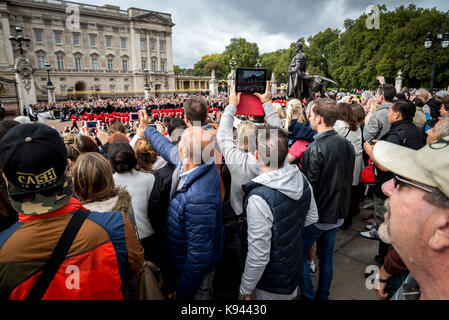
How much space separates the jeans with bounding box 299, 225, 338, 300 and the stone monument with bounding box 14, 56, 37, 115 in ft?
86.1

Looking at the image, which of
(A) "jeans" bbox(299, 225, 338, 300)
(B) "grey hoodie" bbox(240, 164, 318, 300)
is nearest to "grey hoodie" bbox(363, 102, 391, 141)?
(A) "jeans" bbox(299, 225, 338, 300)

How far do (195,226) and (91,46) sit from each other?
66.0m

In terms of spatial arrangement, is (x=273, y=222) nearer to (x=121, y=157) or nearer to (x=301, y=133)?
(x=121, y=157)

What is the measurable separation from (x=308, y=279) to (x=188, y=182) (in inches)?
68.6

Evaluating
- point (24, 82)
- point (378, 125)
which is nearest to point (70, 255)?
point (378, 125)

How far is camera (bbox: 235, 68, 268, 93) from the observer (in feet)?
8.09

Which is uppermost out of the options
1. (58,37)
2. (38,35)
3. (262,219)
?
(58,37)

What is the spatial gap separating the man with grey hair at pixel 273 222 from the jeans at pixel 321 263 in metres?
0.61

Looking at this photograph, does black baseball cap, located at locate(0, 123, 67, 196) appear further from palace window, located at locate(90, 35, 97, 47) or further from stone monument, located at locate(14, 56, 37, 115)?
palace window, located at locate(90, 35, 97, 47)

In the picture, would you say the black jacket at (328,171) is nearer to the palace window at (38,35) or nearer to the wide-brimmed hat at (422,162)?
the wide-brimmed hat at (422,162)

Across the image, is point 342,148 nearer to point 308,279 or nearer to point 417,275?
point 308,279

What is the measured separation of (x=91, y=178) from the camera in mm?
1773

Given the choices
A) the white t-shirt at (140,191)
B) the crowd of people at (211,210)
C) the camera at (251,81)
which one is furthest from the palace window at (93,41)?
the camera at (251,81)
